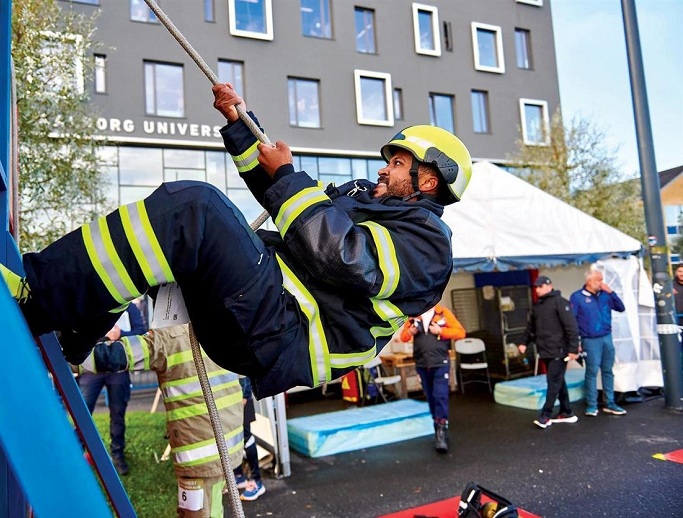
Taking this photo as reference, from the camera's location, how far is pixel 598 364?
8445mm

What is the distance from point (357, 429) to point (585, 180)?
15.2 meters

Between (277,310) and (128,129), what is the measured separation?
17.9m

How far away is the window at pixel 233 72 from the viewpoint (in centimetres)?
1900

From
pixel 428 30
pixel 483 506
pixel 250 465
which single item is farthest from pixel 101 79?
pixel 483 506

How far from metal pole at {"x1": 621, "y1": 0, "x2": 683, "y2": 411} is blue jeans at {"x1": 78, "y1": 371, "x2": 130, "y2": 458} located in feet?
25.7

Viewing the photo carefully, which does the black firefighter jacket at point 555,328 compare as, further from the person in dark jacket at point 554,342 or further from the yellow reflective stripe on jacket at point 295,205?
the yellow reflective stripe on jacket at point 295,205

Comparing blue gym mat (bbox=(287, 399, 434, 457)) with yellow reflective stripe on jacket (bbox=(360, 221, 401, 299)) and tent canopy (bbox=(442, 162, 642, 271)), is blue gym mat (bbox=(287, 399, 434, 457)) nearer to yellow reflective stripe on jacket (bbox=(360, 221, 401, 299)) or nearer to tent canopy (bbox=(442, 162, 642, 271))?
tent canopy (bbox=(442, 162, 642, 271))

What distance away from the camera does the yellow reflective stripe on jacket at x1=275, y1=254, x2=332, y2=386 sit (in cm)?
176

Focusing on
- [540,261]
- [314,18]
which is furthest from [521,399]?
[314,18]

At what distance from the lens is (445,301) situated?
11523 mm

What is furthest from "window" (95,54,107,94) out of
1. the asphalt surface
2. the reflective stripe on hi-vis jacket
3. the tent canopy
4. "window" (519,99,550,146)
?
the reflective stripe on hi-vis jacket

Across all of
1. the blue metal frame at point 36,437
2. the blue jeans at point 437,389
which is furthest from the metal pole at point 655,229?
the blue metal frame at point 36,437

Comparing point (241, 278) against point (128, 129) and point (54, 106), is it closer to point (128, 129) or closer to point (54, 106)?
point (54, 106)

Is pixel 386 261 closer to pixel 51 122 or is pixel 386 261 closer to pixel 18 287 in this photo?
pixel 18 287
